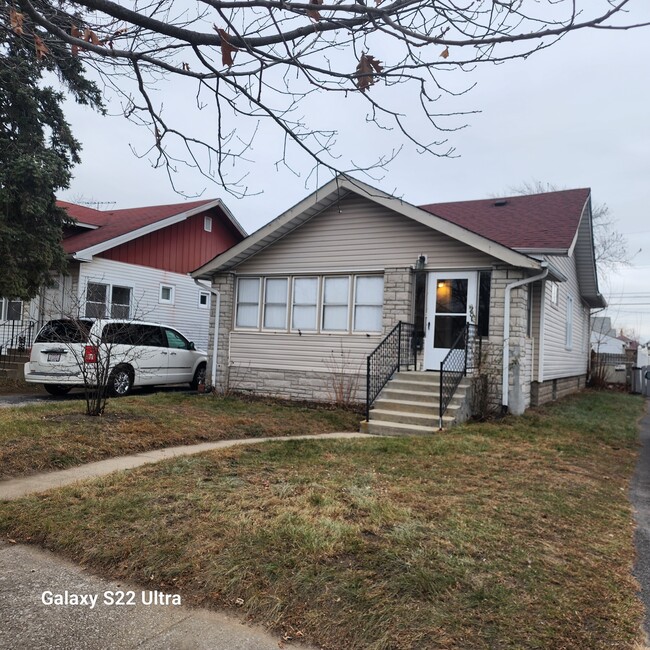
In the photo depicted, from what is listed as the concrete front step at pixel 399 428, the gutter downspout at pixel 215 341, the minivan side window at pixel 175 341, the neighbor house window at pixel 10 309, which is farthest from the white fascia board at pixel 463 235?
the neighbor house window at pixel 10 309

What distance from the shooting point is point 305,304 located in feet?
41.1

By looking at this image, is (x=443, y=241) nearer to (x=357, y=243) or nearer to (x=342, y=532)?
(x=357, y=243)

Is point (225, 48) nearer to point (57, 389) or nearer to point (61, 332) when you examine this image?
point (61, 332)

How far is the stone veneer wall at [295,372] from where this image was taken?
11305mm

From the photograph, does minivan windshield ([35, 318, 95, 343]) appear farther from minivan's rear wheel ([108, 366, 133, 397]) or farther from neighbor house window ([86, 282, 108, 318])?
neighbor house window ([86, 282, 108, 318])

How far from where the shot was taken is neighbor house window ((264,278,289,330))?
12.8 m

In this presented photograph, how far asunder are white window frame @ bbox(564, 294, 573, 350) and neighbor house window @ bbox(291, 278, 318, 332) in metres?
7.62

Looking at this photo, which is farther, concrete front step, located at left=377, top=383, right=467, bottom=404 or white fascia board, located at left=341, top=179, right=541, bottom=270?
white fascia board, located at left=341, top=179, right=541, bottom=270

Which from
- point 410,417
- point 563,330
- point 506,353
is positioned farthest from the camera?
point 563,330

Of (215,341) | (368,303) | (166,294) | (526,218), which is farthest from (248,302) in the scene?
(526,218)

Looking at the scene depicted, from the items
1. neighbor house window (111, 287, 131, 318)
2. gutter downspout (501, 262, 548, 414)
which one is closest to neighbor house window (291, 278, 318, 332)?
gutter downspout (501, 262, 548, 414)

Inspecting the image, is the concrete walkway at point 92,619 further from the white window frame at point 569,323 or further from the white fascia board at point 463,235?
the white window frame at point 569,323

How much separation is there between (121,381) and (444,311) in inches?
278

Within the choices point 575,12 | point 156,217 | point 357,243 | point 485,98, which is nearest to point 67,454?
point 485,98
